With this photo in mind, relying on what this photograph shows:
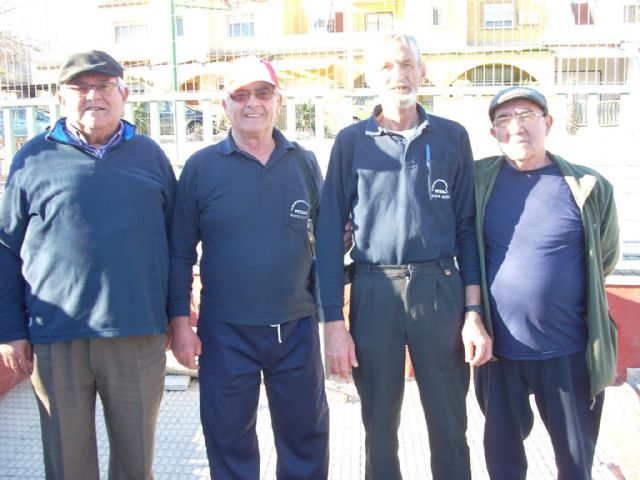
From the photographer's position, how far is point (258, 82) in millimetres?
2846

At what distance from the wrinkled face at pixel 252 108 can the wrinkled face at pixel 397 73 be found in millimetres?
491

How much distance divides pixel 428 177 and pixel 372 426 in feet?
3.44

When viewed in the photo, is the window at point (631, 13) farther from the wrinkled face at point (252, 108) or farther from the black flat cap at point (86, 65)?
the black flat cap at point (86, 65)

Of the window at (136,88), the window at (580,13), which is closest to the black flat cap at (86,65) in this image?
the window at (136,88)

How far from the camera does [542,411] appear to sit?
9.22ft

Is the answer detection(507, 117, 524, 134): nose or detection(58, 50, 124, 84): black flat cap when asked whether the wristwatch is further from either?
detection(58, 50, 124, 84): black flat cap

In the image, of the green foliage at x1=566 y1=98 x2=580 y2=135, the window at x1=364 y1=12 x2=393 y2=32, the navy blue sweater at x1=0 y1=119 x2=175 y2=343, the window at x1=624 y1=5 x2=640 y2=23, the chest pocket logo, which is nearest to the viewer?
the navy blue sweater at x1=0 y1=119 x2=175 y2=343

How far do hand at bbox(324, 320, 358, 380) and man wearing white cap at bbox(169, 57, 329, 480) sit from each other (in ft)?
0.76

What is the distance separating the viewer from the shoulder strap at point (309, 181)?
294 cm

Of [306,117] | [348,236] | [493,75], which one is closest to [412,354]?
[348,236]

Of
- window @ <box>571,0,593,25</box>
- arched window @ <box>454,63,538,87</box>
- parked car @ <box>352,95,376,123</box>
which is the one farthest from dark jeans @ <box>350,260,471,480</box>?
window @ <box>571,0,593,25</box>

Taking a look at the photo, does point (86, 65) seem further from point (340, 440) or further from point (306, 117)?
point (340, 440)

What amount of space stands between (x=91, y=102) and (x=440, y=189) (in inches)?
56.5

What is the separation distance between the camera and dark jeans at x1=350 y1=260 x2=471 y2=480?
2.65 meters
